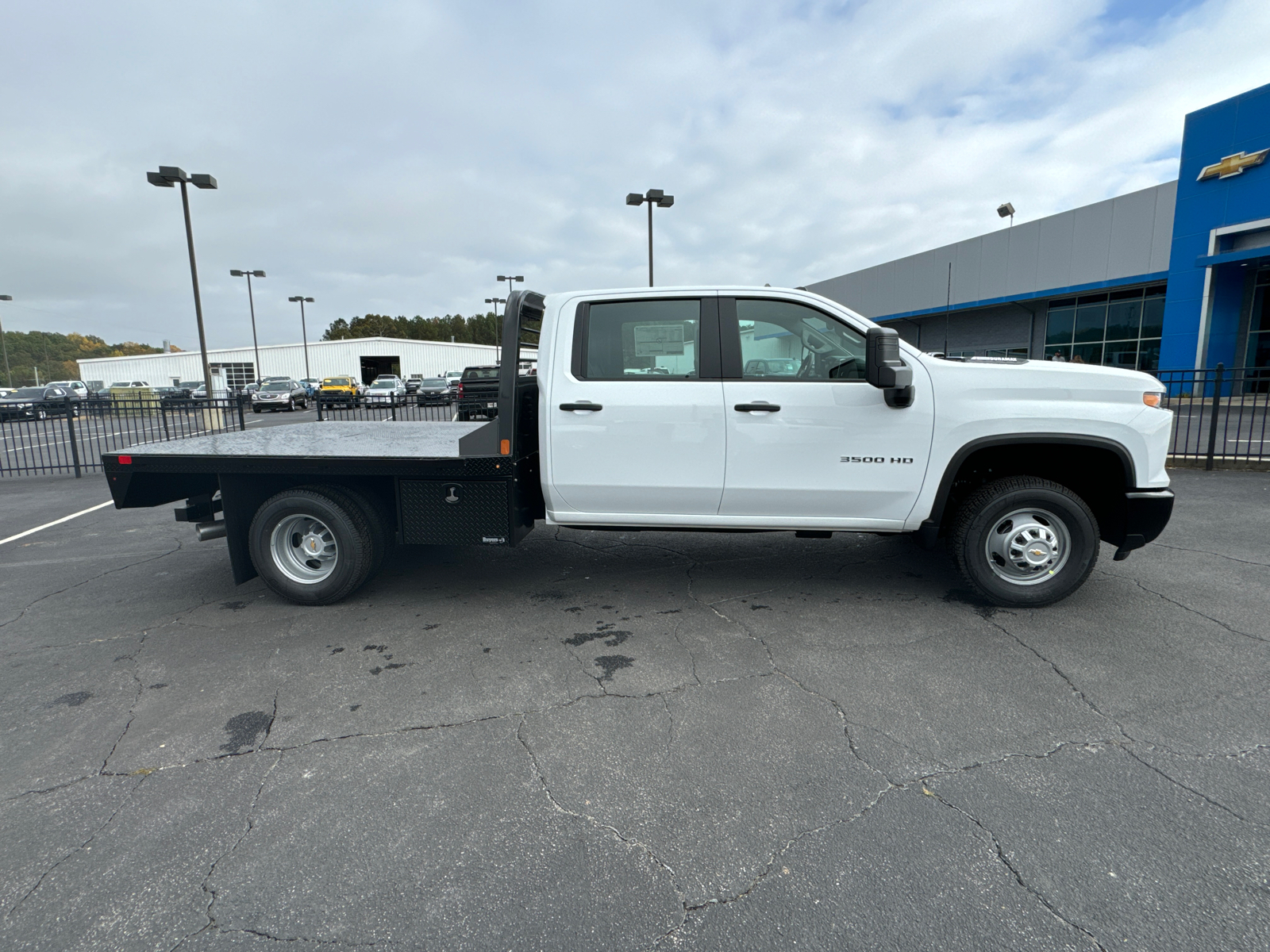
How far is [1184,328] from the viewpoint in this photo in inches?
890

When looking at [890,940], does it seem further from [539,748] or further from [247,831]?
[247,831]

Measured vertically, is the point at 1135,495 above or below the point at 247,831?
above

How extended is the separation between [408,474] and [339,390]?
32114 mm

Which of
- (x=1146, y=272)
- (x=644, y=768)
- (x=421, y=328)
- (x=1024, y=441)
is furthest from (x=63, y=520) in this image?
(x=421, y=328)

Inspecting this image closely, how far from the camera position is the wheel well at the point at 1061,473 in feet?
13.9

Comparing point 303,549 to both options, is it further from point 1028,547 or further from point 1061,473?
point 1061,473

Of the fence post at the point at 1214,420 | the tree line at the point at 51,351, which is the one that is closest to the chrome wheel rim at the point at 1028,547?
the fence post at the point at 1214,420

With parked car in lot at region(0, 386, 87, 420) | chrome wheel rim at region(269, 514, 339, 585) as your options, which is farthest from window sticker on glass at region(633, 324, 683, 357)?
parked car in lot at region(0, 386, 87, 420)

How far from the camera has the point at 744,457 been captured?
425cm

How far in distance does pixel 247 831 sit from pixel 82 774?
964 millimetres

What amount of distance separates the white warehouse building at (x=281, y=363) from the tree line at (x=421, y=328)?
35.7 metres

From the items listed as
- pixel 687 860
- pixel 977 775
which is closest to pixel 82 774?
pixel 687 860

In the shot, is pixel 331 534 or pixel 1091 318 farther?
pixel 1091 318

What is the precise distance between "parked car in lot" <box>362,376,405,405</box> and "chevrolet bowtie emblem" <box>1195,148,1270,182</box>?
95.4 ft
